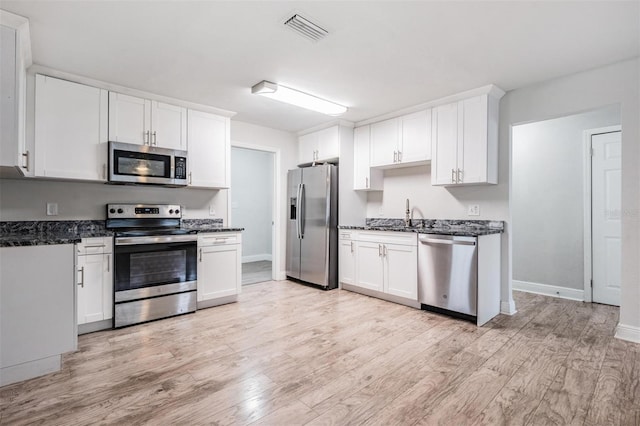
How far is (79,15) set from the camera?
2133 millimetres

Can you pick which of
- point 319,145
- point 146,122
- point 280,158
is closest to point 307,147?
point 319,145

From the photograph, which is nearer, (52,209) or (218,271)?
(52,209)

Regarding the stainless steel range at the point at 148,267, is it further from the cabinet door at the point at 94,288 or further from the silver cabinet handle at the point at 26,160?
the silver cabinet handle at the point at 26,160

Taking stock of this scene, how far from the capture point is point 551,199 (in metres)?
4.13

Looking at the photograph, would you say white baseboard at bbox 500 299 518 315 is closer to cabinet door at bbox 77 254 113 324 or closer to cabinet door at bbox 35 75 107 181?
cabinet door at bbox 77 254 113 324

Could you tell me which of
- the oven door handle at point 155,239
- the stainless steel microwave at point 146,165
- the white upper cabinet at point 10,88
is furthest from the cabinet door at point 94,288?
the white upper cabinet at point 10,88

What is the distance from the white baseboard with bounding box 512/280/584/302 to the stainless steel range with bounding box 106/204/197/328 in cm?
427

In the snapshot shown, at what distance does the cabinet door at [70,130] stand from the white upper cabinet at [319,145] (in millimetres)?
2727

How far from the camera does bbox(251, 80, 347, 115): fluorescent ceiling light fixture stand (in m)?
3.20

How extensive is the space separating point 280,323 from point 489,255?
222cm

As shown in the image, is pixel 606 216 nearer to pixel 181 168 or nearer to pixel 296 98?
pixel 296 98

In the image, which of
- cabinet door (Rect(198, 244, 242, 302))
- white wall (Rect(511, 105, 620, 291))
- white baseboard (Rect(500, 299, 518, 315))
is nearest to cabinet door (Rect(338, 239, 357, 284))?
cabinet door (Rect(198, 244, 242, 302))

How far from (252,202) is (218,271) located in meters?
3.47

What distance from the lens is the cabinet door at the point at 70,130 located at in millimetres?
2854
